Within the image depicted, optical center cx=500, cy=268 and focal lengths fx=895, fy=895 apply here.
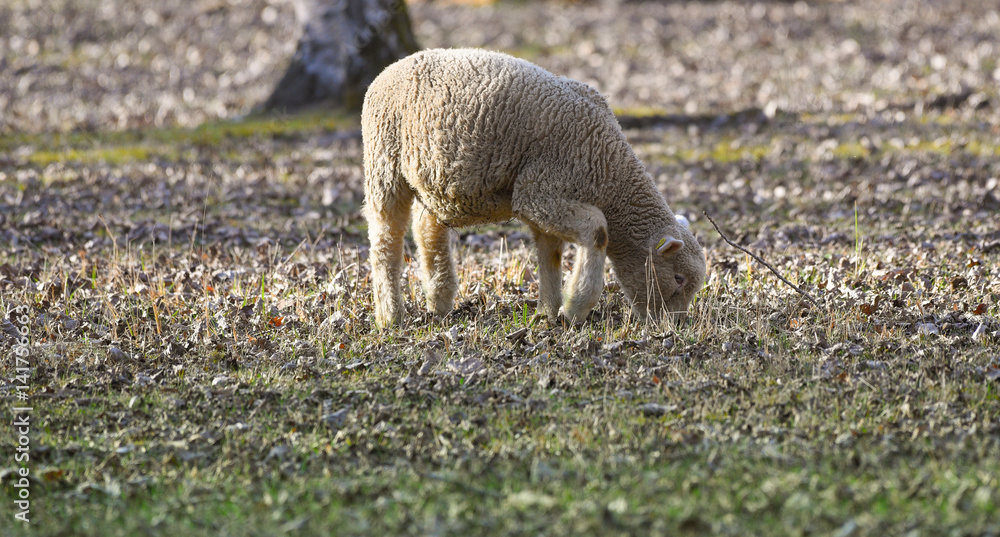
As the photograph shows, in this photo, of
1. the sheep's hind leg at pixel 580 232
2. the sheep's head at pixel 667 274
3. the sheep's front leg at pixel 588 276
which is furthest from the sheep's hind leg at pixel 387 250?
the sheep's head at pixel 667 274

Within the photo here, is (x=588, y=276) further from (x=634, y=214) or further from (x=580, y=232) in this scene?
(x=634, y=214)

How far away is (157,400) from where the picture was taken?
5.28 m

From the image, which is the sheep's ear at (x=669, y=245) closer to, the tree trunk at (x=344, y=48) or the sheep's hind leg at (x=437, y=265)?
the sheep's hind leg at (x=437, y=265)

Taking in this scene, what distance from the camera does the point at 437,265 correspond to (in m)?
6.95

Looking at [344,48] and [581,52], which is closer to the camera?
[344,48]

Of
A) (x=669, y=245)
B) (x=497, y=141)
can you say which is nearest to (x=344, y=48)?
(x=497, y=141)

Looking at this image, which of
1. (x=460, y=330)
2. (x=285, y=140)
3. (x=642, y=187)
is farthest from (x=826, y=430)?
(x=285, y=140)

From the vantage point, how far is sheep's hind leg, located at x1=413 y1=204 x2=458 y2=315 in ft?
22.8

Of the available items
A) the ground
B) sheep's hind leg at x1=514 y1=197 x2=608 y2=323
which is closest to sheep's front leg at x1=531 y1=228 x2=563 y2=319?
the ground

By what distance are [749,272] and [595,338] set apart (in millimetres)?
1919

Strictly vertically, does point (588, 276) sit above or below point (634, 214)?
below

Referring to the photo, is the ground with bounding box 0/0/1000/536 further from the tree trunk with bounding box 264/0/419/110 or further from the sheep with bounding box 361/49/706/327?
the tree trunk with bounding box 264/0/419/110

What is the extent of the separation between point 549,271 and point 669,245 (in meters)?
1.16

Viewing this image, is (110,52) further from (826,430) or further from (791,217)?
(826,430)
